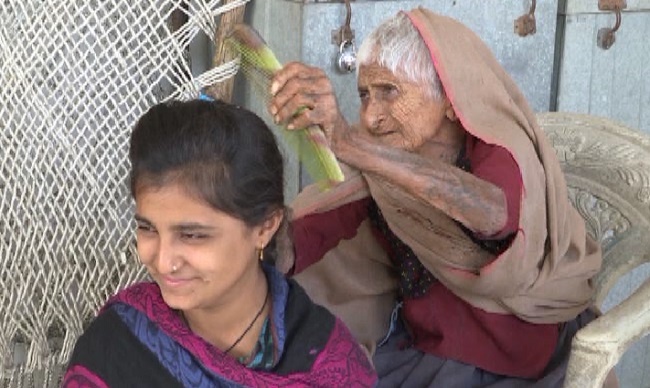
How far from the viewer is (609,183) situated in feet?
7.87

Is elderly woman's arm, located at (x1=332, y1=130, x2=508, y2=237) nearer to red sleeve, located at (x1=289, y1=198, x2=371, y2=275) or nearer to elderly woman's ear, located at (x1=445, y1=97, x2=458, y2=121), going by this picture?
elderly woman's ear, located at (x1=445, y1=97, x2=458, y2=121)

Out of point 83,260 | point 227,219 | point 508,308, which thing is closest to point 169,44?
point 83,260

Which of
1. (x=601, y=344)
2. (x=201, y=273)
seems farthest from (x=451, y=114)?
(x=201, y=273)

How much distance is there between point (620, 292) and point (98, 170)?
1789 millimetres

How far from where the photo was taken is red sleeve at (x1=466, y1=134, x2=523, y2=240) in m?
1.94

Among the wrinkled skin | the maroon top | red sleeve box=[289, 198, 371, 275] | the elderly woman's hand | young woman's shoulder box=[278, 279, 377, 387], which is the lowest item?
the maroon top

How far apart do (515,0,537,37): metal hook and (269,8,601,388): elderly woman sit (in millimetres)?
790

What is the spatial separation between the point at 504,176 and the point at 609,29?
50.2 inches

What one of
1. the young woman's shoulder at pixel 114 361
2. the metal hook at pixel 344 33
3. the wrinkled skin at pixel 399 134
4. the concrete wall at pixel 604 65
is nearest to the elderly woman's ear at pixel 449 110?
the wrinkled skin at pixel 399 134

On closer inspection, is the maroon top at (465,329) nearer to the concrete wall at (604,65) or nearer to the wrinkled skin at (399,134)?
the wrinkled skin at (399,134)

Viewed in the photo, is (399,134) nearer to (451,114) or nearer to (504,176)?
(451,114)

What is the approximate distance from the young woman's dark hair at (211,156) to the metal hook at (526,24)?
1.28 meters

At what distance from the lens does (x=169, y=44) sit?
229cm

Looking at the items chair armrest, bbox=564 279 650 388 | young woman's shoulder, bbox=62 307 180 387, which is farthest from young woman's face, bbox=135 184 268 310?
chair armrest, bbox=564 279 650 388
